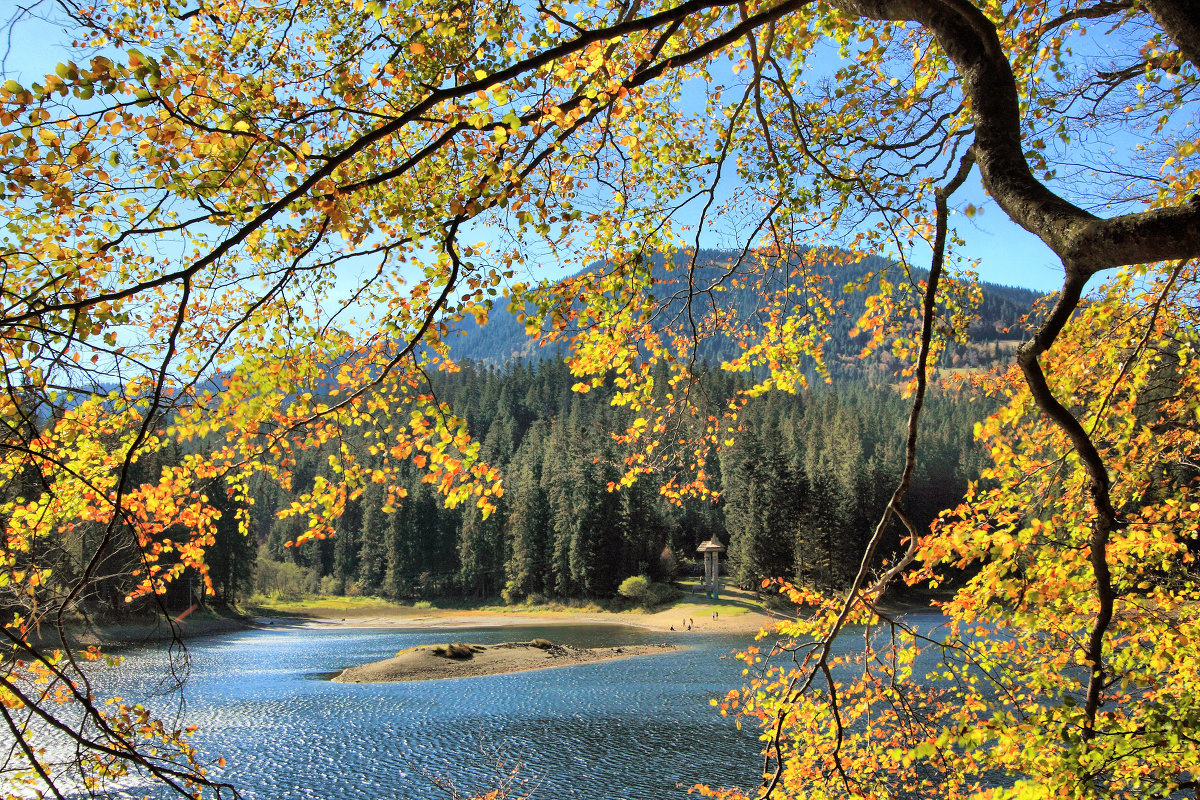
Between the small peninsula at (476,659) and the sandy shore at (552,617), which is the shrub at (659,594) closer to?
the sandy shore at (552,617)

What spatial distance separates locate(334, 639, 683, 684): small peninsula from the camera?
2858cm

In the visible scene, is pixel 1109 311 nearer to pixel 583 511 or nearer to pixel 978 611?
pixel 978 611

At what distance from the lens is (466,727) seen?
19828mm

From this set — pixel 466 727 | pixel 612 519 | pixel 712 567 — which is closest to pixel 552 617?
pixel 612 519

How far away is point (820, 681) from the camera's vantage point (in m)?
16.6

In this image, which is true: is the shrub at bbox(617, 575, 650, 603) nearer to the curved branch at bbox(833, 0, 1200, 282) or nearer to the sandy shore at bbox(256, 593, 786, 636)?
the sandy shore at bbox(256, 593, 786, 636)

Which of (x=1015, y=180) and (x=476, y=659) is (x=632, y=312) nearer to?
(x=1015, y=180)

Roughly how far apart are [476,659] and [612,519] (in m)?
25.0

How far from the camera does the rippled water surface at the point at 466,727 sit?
→ 1508cm

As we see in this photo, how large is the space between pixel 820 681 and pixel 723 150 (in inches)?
604

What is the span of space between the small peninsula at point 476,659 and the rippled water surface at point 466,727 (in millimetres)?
1324

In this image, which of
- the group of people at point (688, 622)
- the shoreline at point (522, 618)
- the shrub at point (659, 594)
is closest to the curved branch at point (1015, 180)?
the shoreline at point (522, 618)

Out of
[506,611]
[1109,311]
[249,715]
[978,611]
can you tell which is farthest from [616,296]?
[506,611]

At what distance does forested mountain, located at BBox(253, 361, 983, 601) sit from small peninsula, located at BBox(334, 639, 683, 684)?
31.3 feet
